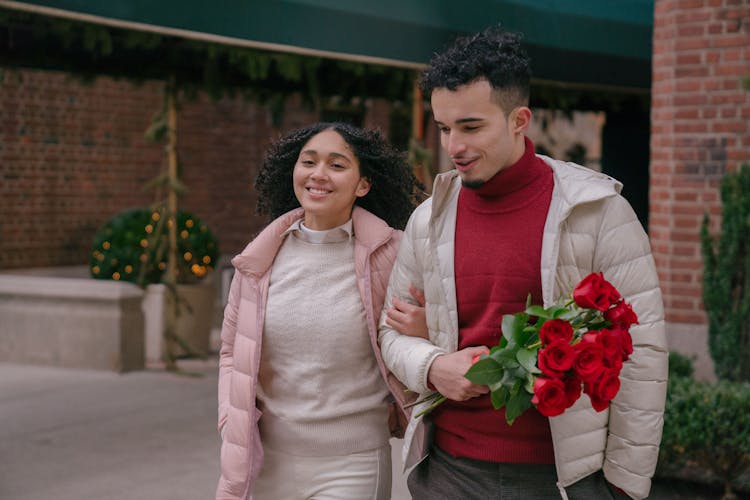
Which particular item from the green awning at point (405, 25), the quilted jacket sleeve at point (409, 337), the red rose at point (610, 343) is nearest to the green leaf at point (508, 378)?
the red rose at point (610, 343)

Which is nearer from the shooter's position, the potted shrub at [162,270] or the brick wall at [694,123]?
the brick wall at [694,123]

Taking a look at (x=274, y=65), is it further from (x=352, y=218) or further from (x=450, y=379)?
(x=450, y=379)

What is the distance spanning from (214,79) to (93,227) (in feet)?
16.6

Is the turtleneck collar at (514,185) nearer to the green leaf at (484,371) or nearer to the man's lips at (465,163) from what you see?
the man's lips at (465,163)

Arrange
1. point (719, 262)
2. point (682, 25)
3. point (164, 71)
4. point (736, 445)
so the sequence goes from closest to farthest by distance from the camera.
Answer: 1. point (736, 445)
2. point (719, 262)
3. point (682, 25)
4. point (164, 71)

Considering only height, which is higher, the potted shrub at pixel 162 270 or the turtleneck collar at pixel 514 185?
the turtleneck collar at pixel 514 185

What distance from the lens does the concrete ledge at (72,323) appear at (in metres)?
8.84

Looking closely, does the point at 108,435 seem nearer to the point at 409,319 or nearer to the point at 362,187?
the point at 362,187

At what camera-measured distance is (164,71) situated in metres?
8.51

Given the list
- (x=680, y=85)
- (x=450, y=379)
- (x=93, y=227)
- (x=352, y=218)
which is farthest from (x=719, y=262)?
(x=93, y=227)

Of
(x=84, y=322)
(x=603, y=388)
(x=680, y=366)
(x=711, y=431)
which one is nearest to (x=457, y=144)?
(x=603, y=388)

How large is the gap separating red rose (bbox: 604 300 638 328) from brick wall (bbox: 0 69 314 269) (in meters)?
9.85

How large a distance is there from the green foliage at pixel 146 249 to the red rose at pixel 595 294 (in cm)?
723

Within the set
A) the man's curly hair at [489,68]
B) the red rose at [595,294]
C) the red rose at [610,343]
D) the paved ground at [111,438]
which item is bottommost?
the paved ground at [111,438]
